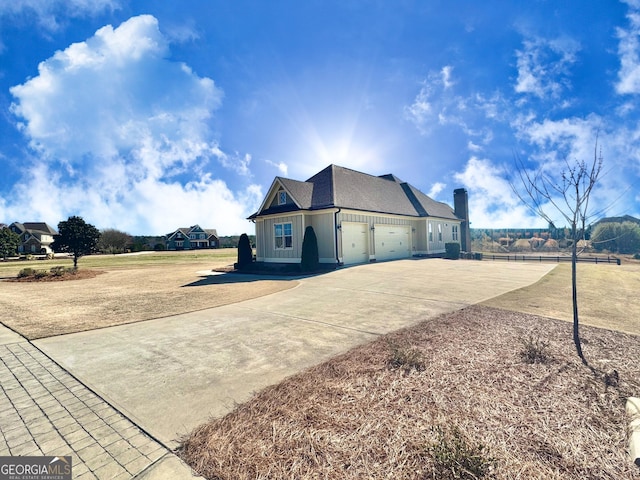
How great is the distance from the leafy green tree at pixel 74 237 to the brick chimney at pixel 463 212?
3375 centimetres

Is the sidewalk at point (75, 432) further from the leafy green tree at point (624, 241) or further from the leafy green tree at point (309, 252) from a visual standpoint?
the leafy green tree at point (624, 241)

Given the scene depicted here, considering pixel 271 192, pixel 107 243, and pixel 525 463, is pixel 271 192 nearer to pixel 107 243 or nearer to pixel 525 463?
pixel 525 463

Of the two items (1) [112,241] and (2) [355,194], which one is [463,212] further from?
(1) [112,241]

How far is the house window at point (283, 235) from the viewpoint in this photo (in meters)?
18.6

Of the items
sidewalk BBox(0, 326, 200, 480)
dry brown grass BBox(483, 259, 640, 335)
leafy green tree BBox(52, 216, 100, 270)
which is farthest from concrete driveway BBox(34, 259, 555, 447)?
leafy green tree BBox(52, 216, 100, 270)

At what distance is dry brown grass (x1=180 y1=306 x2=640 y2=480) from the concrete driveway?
1.83ft

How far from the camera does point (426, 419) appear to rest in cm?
286

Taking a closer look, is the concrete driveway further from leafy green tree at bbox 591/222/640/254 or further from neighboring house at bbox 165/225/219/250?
neighboring house at bbox 165/225/219/250

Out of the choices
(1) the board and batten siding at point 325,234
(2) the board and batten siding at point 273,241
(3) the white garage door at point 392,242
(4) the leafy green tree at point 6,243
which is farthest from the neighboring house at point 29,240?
(3) the white garage door at point 392,242

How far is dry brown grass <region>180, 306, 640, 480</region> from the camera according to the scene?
7.51 ft

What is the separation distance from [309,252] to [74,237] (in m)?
15.8

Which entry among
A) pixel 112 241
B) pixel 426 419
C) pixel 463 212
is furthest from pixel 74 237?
pixel 112 241

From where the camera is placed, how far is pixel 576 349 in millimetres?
4566

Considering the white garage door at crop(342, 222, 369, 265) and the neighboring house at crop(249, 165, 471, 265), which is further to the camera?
the white garage door at crop(342, 222, 369, 265)
